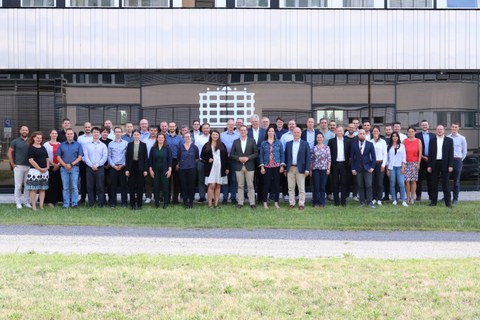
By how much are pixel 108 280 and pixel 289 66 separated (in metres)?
13.9

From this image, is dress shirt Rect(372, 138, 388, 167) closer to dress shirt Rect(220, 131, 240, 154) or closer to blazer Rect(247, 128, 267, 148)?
blazer Rect(247, 128, 267, 148)

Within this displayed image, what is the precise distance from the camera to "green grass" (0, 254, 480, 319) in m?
6.98

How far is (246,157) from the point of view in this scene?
16.0 metres

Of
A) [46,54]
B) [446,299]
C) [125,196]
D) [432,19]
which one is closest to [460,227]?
[446,299]

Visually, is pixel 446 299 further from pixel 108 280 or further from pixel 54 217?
pixel 54 217

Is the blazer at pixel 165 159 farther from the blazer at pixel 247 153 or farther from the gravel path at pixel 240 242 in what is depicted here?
the gravel path at pixel 240 242

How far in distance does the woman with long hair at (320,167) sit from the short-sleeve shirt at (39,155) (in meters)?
6.42

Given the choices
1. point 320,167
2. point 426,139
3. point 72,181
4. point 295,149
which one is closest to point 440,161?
point 426,139

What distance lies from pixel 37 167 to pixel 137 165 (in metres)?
2.35

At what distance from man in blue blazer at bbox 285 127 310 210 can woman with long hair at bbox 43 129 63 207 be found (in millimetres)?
5602

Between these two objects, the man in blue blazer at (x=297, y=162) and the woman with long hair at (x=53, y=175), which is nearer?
the man in blue blazer at (x=297, y=162)

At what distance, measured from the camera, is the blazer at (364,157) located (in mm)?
16344

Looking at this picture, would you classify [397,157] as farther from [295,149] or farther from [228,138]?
[228,138]

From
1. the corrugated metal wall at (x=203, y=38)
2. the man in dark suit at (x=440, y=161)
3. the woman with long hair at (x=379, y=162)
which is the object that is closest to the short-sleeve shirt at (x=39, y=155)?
the corrugated metal wall at (x=203, y=38)
